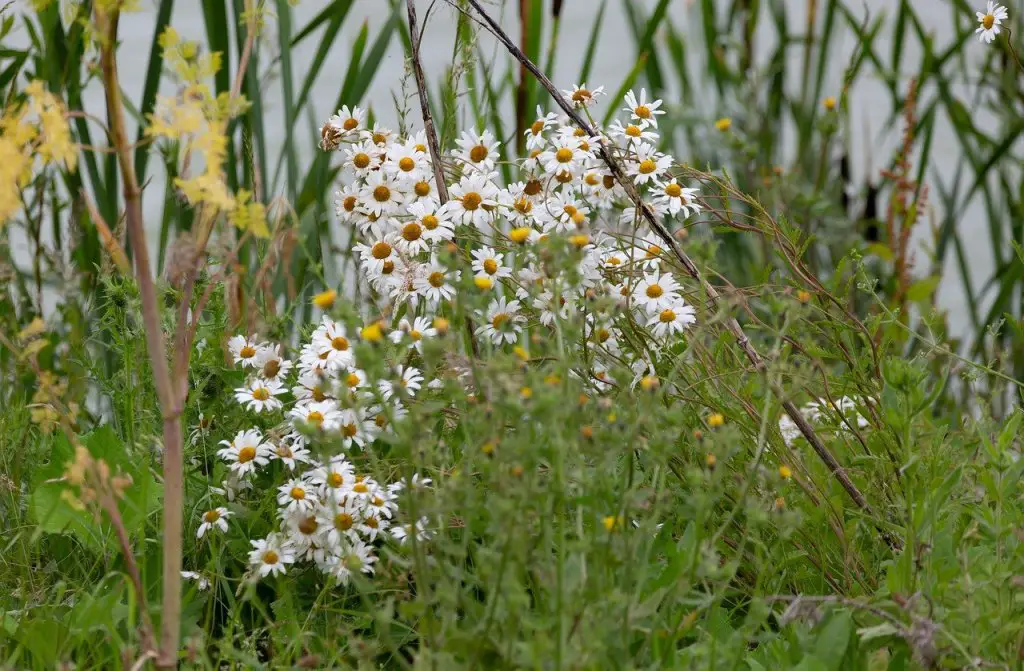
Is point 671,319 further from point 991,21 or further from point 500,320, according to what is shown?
point 991,21

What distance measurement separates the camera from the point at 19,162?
1214 mm

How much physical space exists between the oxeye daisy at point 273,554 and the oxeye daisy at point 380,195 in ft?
1.68

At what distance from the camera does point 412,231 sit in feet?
6.07

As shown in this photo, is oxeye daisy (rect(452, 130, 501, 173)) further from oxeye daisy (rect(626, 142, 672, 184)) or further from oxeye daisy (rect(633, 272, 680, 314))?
oxeye daisy (rect(633, 272, 680, 314))

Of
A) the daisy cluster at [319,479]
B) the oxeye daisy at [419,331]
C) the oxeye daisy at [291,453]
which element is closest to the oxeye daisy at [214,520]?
the daisy cluster at [319,479]

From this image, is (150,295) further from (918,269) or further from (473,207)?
(918,269)

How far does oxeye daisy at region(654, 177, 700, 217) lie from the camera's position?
1868 millimetres

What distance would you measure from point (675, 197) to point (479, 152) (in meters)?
0.31

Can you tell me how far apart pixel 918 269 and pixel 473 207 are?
2397 mm

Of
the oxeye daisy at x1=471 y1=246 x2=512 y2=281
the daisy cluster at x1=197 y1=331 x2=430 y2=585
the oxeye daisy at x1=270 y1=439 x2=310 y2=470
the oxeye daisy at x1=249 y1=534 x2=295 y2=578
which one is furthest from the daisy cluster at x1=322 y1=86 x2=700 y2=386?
the oxeye daisy at x1=249 y1=534 x2=295 y2=578

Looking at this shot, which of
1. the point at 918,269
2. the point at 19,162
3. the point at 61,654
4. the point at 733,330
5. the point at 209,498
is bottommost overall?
the point at 61,654

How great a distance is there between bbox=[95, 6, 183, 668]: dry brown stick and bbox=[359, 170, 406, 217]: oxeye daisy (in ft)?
1.97

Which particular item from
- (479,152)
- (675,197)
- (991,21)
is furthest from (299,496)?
(991,21)

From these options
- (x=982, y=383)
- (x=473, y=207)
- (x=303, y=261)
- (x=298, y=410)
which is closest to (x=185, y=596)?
(x=298, y=410)
